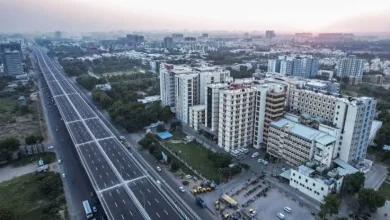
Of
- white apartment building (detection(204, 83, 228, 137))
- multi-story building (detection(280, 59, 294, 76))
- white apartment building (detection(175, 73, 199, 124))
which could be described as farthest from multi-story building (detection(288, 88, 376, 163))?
multi-story building (detection(280, 59, 294, 76))

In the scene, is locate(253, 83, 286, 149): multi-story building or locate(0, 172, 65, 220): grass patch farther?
locate(253, 83, 286, 149): multi-story building

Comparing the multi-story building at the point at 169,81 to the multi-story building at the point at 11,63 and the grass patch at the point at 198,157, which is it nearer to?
the grass patch at the point at 198,157

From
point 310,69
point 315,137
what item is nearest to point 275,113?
point 315,137

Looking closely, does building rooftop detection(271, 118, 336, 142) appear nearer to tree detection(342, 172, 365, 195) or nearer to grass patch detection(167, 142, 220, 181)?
tree detection(342, 172, 365, 195)

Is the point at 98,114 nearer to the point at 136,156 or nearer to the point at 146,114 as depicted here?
the point at 146,114

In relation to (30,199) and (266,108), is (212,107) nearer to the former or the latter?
(266,108)

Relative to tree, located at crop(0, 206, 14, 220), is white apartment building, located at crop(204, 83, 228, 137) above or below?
above
